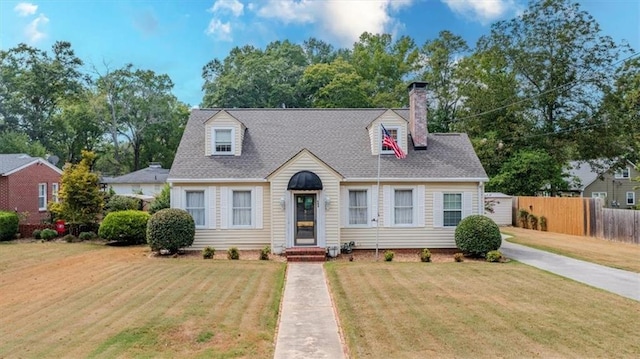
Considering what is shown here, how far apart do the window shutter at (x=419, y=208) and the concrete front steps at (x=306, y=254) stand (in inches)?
171

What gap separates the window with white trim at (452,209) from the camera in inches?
742

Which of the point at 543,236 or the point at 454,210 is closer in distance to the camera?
the point at 454,210

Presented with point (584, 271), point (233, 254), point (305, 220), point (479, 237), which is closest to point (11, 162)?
point (233, 254)

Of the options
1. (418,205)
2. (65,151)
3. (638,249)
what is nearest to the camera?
(418,205)

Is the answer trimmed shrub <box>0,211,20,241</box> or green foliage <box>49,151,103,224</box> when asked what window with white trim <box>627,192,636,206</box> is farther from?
trimmed shrub <box>0,211,20,241</box>

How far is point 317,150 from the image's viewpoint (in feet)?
65.3

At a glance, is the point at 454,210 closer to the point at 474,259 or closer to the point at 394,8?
the point at 474,259

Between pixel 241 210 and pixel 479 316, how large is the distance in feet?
38.2

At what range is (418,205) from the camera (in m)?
18.8

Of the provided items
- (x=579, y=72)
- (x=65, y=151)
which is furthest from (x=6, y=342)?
(x=65, y=151)

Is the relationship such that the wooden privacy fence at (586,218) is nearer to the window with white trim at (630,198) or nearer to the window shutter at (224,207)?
the window shutter at (224,207)

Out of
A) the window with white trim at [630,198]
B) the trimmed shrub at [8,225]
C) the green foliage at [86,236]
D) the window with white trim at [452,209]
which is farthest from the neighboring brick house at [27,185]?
the window with white trim at [630,198]

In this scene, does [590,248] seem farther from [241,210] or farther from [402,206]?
[241,210]

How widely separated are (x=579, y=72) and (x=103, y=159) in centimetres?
5662
